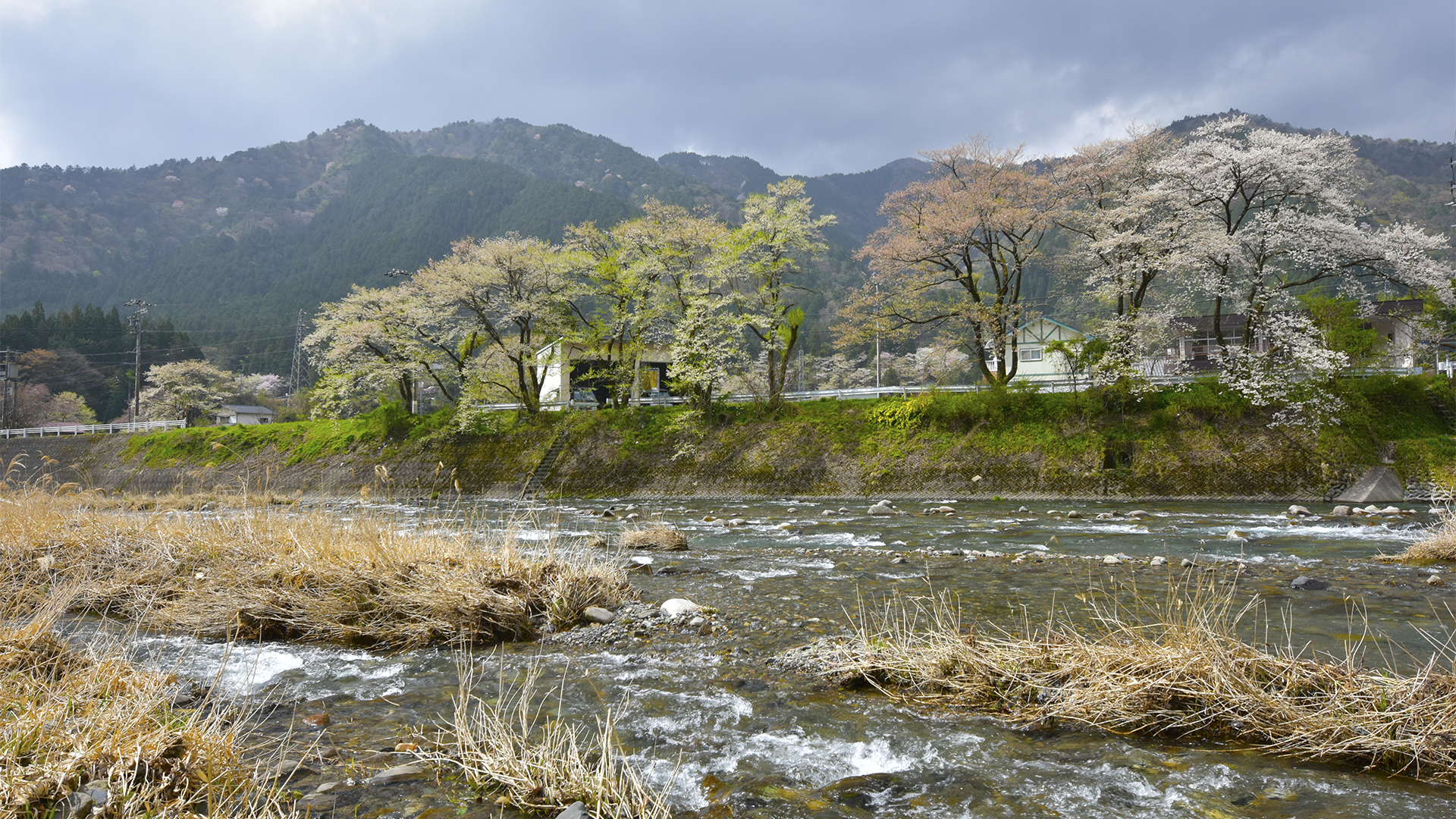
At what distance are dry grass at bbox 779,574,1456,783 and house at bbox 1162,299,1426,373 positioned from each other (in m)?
23.5

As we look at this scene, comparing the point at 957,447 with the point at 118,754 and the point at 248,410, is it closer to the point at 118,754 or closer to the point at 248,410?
the point at 118,754

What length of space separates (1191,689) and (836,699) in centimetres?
213

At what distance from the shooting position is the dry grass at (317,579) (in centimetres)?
627

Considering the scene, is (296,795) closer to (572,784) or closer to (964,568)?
(572,784)

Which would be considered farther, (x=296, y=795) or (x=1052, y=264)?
(x=1052, y=264)

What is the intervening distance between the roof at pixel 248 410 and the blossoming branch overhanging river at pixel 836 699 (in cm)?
9300

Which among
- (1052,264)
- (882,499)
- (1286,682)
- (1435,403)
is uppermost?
(1052,264)

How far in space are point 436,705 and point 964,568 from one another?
697 centimetres

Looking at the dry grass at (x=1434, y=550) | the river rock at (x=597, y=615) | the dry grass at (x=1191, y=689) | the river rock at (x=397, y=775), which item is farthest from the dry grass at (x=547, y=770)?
the dry grass at (x=1434, y=550)

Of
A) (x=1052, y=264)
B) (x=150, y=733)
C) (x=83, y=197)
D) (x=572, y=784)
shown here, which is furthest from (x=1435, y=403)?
(x=83, y=197)

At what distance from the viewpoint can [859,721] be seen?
430cm

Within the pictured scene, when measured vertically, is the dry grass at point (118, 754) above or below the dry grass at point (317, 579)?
above

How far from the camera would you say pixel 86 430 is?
180 feet

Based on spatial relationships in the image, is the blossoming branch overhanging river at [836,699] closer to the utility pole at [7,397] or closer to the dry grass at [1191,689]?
the dry grass at [1191,689]
